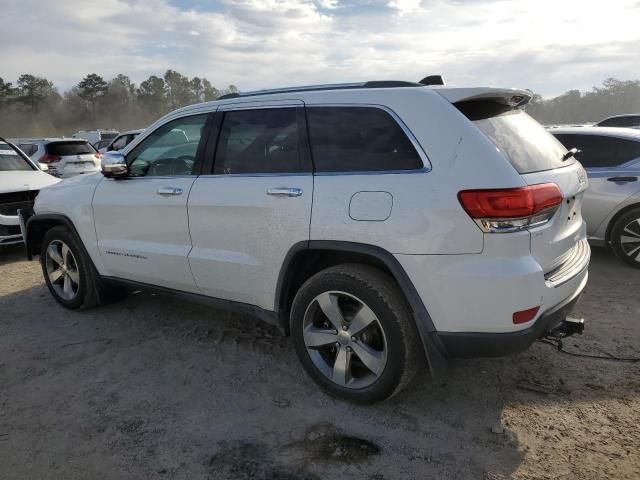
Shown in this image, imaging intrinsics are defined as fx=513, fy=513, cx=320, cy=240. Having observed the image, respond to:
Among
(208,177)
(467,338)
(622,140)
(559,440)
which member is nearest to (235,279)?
(208,177)

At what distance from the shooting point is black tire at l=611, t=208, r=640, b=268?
557 cm

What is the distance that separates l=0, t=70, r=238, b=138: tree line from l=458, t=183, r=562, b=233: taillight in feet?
232

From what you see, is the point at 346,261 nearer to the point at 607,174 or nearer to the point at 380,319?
the point at 380,319

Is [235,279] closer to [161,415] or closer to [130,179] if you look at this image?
[161,415]

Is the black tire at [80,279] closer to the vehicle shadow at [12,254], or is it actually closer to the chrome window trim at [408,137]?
the chrome window trim at [408,137]

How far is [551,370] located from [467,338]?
Result: 1187 mm

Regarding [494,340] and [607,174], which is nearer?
[494,340]

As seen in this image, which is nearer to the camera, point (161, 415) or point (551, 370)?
point (161, 415)

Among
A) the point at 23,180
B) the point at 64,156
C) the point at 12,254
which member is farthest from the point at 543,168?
the point at 64,156

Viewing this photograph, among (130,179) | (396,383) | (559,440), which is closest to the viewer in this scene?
(559,440)

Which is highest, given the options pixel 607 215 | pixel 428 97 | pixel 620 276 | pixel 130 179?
pixel 428 97

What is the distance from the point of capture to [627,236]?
563cm

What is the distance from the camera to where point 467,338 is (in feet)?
8.64

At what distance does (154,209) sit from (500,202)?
2.52 m
